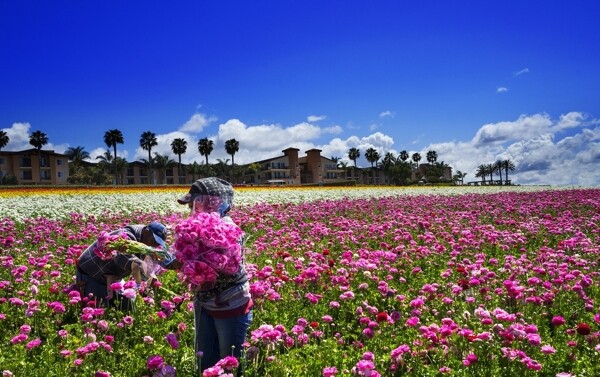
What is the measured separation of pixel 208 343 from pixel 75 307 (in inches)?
85.0

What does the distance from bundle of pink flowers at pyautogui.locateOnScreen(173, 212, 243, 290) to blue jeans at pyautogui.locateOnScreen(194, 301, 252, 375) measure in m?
0.57

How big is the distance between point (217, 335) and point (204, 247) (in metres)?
0.97

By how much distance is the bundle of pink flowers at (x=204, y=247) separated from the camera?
2.88m

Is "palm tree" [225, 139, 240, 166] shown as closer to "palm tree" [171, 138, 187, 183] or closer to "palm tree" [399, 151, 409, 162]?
"palm tree" [171, 138, 187, 183]

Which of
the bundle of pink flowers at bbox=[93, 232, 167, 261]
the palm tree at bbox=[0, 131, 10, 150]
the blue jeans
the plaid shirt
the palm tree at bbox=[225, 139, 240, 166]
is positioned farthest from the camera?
the palm tree at bbox=[225, 139, 240, 166]

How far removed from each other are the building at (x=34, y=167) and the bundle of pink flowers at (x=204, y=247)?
8699 cm

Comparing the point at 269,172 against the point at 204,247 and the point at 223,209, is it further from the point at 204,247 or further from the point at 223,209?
the point at 204,247

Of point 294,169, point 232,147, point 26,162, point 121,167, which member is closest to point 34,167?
point 26,162

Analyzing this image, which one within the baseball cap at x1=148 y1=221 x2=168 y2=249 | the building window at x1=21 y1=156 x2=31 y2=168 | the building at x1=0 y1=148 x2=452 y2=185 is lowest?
the baseball cap at x1=148 y1=221 x2=168 y2=249

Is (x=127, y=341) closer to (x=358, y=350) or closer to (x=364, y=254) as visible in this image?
(x=358, y=350)

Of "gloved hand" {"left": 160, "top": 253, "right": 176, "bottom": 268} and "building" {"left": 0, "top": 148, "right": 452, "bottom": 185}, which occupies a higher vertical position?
"building" {"left": 0, "top": 148, "right": 452, "bottom": 185}

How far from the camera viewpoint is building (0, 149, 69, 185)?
79.8 metres

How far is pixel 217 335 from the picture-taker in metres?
3.58

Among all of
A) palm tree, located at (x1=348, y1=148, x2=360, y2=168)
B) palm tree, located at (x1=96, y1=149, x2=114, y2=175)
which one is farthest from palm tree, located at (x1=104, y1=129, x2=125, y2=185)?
palm tree, located at (x1=348, y1=148, x2=360, y2=168)
